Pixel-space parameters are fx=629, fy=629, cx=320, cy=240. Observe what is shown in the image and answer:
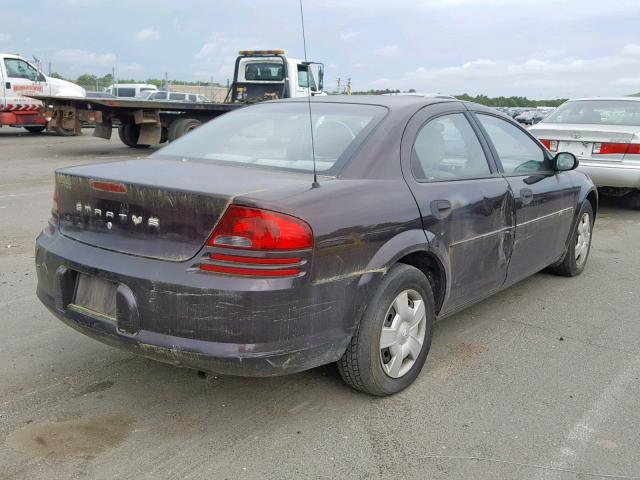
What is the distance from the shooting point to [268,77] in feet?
57.7

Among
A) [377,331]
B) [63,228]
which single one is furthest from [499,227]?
[63,228]

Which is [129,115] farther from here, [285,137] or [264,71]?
[285,137]

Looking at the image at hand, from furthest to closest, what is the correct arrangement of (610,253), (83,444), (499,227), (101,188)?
(610,253) → (499,227) → (101,188) → (83,444)

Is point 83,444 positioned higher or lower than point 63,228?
lower

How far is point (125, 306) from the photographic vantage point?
9.27ft

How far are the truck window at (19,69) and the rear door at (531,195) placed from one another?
1776cm

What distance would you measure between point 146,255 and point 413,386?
5.33ft

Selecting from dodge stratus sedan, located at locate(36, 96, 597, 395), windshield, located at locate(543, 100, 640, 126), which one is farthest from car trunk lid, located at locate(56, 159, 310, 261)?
windshield, located at locate(543, 100, 640, 126)

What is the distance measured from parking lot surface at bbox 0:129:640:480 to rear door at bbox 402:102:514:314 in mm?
516

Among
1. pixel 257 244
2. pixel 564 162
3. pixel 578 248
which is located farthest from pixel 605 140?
pixel 257 244

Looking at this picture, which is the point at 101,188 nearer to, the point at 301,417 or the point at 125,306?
the point at 125,306

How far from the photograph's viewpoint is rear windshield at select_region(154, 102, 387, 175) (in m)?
3.40

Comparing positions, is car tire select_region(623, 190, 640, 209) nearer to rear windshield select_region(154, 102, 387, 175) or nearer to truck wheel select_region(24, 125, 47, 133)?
rear windshield select_region(154, 102, 387, 175)

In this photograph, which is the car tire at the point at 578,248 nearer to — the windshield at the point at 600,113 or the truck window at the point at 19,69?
the windshield at the point at 600,113
